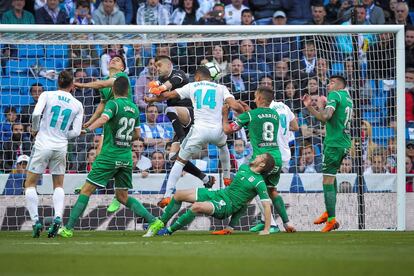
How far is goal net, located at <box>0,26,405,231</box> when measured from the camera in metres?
16.5

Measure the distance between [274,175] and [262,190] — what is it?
1025mm

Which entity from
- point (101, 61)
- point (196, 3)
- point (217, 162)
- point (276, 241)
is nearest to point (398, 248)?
point (276, 241)

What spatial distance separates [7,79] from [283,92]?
16.2 ft

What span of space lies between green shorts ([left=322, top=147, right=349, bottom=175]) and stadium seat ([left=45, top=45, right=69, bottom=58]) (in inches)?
214

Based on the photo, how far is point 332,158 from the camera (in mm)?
14984

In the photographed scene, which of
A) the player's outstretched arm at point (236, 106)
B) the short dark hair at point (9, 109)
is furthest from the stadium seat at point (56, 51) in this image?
the player's outstretched arm at point (236, 106)

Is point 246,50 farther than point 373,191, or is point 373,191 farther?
point 246,50

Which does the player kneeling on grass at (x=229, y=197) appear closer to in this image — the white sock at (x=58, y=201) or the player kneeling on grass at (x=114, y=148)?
the player kneeling on grass at (x=114, y=148)

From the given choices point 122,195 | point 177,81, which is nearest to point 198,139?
point 177,81

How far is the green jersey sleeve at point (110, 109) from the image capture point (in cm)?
1298

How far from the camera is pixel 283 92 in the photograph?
17.4 meters

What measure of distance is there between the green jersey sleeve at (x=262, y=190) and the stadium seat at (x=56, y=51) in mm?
5844

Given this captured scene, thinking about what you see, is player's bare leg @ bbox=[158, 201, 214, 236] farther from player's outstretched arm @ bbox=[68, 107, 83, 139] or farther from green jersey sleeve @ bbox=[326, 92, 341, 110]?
green jersey sleeve @ bbox=[326, 92, 341, 110]

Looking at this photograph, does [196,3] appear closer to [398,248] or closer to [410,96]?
[410,96]
